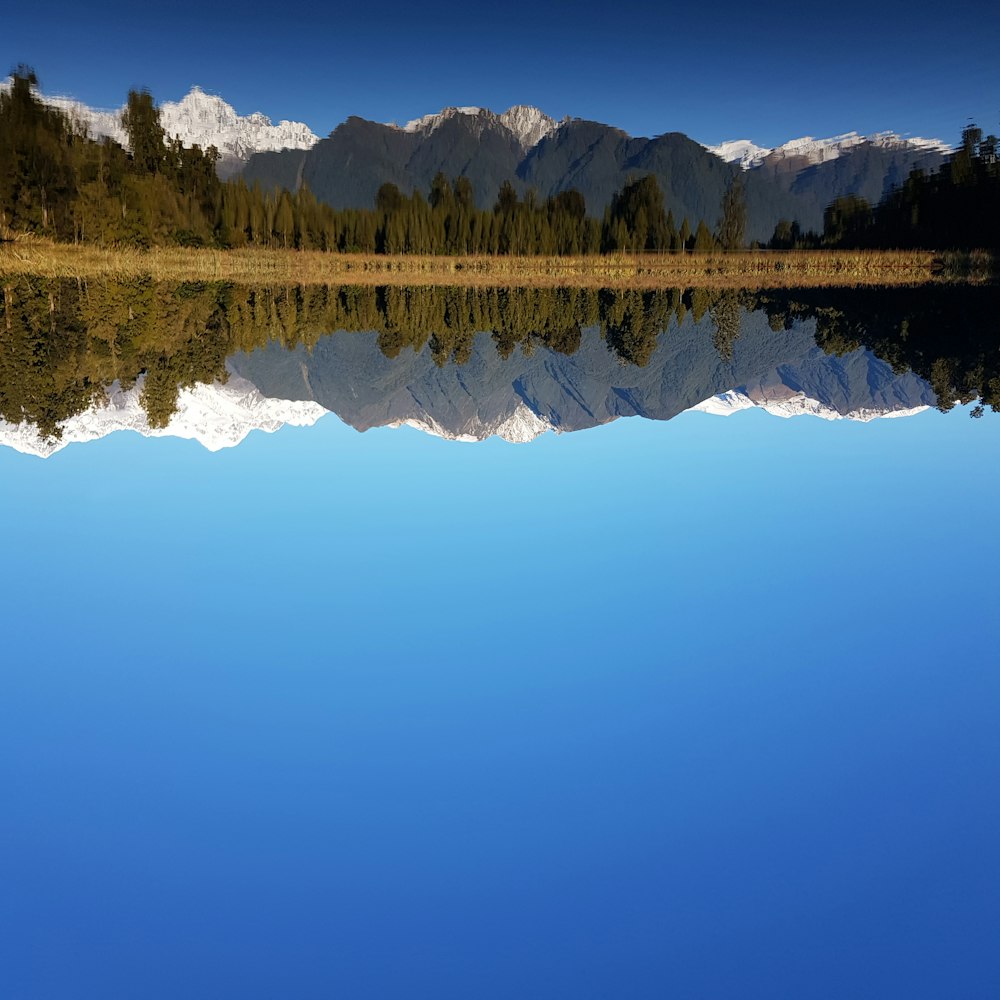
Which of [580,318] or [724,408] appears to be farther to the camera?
[724,408]

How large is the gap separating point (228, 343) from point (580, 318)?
16646mm

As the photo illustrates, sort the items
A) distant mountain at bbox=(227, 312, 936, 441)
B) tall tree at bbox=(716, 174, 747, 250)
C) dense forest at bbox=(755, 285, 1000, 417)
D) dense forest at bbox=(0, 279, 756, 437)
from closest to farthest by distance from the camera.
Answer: dense forest at bbox=(0, 279, 756, 437) → dense forest at bbox=(755, 285, 1000, 417) → distant mountain at bbox=(227, 312, 936, 441) → tall tree at bbox=(716, 174, 747, 250)

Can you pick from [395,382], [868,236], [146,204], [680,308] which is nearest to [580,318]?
[680,308]

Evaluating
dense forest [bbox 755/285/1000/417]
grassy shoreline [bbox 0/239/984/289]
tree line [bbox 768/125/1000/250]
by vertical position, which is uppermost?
tree line [bbox 768/125/1000/250]

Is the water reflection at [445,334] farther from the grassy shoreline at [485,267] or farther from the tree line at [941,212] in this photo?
the tree line at [941,212]

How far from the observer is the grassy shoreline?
5294cm

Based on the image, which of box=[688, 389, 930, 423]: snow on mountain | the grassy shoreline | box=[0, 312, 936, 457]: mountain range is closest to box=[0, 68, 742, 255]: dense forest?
the grassy shoreline

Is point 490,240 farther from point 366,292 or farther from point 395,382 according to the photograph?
point 366,292

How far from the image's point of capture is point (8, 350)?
29984 mm

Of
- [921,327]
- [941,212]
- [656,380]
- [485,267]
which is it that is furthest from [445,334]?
[941,212]

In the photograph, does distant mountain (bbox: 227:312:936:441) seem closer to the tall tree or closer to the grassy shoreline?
the grassy shoreline

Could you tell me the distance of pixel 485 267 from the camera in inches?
2911

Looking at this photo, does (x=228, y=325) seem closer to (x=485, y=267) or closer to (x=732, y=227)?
(x=485, y=267)

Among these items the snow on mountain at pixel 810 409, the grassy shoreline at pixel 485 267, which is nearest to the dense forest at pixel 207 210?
the grassy shoreline at pixel 485 267
